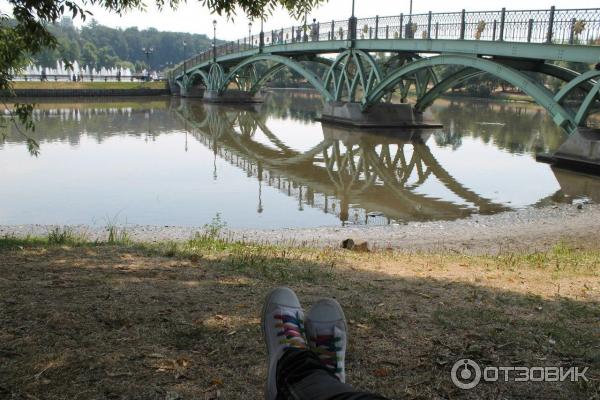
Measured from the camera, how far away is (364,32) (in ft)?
96.5

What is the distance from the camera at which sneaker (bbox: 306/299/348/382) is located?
241 cm

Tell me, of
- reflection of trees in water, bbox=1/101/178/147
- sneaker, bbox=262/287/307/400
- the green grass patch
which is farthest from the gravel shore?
the green grass patch

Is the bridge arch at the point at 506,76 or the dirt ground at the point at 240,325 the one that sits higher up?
the bridge arch at the point at 506,76

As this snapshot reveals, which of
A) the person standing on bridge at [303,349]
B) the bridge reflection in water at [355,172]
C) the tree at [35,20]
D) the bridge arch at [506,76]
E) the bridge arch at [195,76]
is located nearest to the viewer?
the person standing on bridge at [303,349]

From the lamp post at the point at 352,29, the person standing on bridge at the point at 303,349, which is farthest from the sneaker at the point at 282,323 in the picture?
the lamp post at the point at 352,29

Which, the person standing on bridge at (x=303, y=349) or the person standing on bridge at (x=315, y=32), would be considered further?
the person standing on bridge at (x=315, y=32)

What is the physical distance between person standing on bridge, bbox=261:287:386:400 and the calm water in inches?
316

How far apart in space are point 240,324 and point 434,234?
677 centimetres

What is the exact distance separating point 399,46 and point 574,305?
23.1 m

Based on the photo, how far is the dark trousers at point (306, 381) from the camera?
1718mm

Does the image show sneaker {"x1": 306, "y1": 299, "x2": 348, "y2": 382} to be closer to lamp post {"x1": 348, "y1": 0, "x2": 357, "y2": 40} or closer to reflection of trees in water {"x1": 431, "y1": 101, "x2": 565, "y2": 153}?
reflection of trees in water {"x1": 431, "y1": 101, "x2": 565, "y2": 153}

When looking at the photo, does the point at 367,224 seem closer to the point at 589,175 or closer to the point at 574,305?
the point at 574,305

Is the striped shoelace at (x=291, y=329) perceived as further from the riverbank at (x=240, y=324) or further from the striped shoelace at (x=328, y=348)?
the riverbank at (x=240, y=324)

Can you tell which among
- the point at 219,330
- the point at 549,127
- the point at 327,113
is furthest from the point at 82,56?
the point at 219,330
